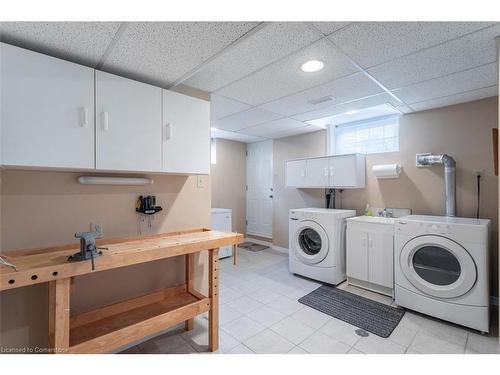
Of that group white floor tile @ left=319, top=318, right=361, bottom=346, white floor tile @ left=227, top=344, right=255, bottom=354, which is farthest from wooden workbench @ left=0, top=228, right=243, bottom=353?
white floor tile @ left=319, top=318, right=361, bottom=346

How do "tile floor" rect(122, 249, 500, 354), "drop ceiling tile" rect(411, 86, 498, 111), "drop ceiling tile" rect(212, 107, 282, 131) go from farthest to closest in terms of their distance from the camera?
"drop ceiling tile" rect(212, 107, 282, 131), "drop ceiling tile" rect(411, 86, 498, 111), "tile floor" rect(122, 249, 500, 354)

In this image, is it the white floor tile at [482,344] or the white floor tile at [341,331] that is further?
the white floor tile at [341,331]

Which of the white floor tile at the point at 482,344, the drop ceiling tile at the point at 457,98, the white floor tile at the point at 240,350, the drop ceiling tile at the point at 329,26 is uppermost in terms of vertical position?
the drop ceiling tile at the point at 457,98

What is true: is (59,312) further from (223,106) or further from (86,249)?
(223,106)

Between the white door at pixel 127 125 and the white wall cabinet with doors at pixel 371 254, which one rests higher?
the white door at pixel 127 125

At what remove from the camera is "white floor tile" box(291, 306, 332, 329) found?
7.51ft

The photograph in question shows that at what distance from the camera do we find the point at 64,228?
67.4 inches

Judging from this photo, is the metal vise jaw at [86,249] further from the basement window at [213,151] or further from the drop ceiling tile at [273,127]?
the basement window at [213,151]

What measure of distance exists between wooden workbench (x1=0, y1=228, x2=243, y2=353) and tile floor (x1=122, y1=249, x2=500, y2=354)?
21 cm

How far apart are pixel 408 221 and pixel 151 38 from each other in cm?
273

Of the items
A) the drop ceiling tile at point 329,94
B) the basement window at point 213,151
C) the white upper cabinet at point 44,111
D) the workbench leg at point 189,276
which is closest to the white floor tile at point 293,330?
the workbench leg at point 189,276

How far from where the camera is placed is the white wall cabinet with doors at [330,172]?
3.33 meters

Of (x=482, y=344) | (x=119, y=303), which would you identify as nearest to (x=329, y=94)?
(x=482, y=344)

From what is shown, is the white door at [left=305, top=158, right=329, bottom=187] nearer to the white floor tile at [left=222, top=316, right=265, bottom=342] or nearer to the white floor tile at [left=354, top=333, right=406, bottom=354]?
the white floor tile at [left=354, top=333, right=406, bottom=354]
